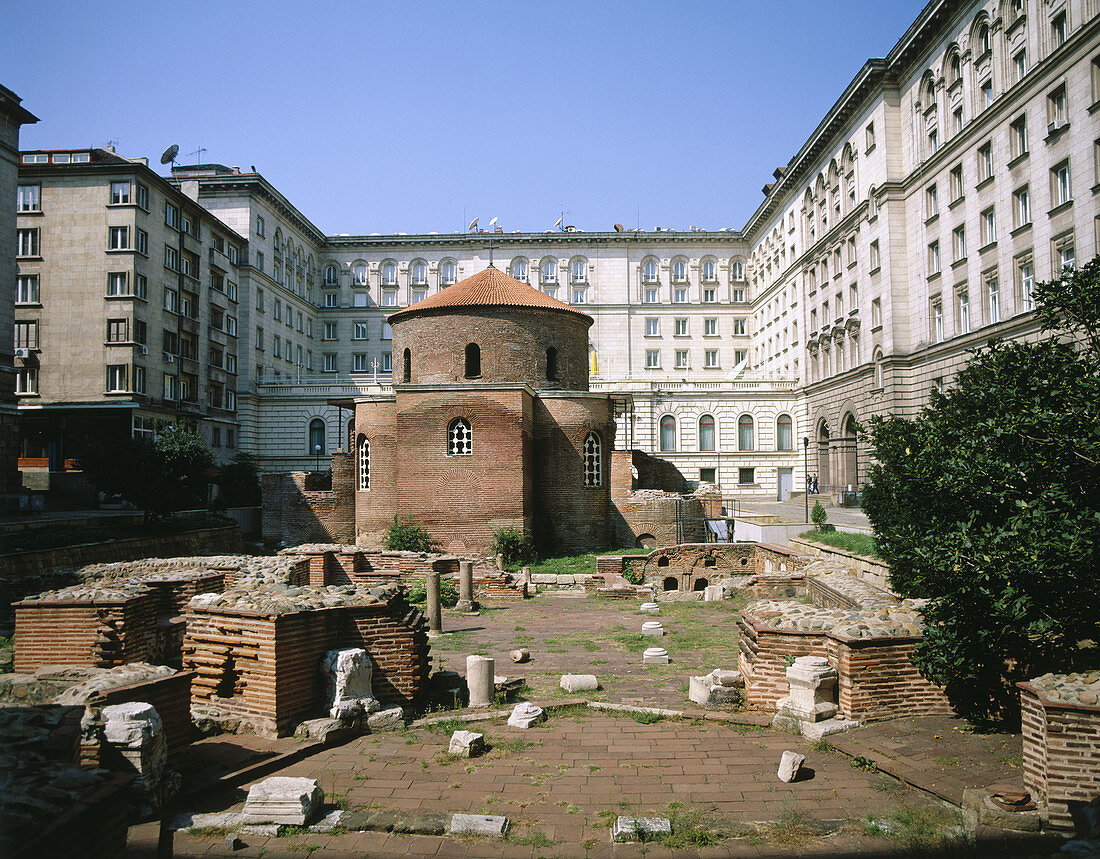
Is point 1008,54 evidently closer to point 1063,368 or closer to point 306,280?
point 1063,368

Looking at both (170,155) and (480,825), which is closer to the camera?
(480,825)

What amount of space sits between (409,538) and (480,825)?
17.5 meters

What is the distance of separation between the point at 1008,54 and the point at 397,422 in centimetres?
2408

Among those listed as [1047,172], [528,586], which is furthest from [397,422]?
[1047,172]

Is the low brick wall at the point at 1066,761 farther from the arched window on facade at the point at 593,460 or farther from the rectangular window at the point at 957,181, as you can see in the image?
the rectangular window at the point at 957,181

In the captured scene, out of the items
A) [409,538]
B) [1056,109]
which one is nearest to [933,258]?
[1056,109]

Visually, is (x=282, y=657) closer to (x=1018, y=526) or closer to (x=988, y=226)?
(x=1018, y=526)

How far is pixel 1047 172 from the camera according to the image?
23.3 meters

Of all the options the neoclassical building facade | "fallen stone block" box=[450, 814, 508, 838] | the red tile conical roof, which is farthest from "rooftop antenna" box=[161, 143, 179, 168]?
"fallen stone block" box=[450, 814, 508, 838]

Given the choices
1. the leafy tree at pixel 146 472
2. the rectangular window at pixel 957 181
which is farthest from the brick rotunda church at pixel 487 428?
the rectangular window at pixel 957 181

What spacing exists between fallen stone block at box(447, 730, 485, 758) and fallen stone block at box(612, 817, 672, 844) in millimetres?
2157

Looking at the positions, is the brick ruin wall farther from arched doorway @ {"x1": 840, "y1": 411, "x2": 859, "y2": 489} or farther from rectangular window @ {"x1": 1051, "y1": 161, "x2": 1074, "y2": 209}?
arched doorway @ {"x1": 840, "y1": 411, "x2": 859, "y2": 489}

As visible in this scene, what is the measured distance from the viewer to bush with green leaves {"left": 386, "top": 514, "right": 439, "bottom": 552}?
2292 centimetres

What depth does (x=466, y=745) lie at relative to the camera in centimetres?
763
